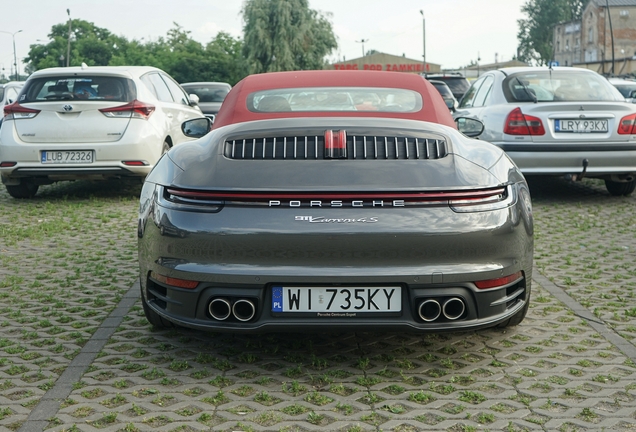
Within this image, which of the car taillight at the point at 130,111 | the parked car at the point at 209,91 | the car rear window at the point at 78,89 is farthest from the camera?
the parked car at the point at 209,91

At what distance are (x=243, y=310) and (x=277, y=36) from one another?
6965 cm

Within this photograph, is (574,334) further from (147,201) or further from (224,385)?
(147,201)

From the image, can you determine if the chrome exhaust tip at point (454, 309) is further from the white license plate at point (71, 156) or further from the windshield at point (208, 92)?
the windshield at point (208, 92)

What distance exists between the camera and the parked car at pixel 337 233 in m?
3.93

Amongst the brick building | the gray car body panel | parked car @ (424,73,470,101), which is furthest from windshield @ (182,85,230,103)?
the brick building

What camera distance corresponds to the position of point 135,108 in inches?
429

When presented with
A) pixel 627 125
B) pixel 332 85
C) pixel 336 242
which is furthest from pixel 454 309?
pixel 627 125

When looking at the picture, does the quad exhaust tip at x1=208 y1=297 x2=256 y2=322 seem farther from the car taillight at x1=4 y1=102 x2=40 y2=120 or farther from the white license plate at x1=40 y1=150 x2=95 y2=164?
the car taillight at x1=4 y1=102 x2=40 y2=120

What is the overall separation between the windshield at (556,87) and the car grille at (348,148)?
22.9 ft

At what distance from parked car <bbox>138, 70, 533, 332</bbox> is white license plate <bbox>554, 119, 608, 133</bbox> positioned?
6.30 m

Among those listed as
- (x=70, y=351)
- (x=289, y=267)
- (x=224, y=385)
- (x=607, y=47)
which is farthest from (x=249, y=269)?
(x=607, y=47)

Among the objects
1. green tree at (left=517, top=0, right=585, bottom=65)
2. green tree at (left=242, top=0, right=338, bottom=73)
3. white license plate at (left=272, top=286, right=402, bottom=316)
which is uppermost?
green tree at (left=517, top=0, right=585, bottom=65)

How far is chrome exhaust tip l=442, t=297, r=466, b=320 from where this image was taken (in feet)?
13.2

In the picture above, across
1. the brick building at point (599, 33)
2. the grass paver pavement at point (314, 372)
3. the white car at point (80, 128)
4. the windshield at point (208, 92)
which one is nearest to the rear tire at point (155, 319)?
the grass paver pavement at point (314, 372)
